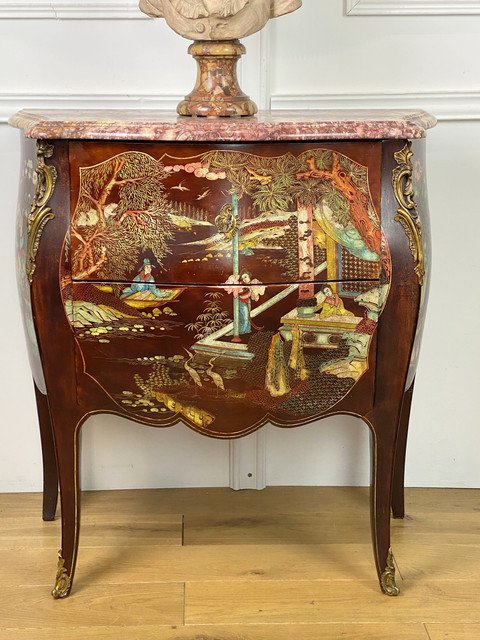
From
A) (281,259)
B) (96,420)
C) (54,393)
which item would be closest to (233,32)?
(281,259)

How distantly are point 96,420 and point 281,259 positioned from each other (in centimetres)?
79

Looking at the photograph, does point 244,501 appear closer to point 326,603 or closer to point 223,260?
point 326,603

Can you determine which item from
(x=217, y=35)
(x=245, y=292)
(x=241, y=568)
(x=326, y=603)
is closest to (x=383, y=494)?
(x=326, y=603)

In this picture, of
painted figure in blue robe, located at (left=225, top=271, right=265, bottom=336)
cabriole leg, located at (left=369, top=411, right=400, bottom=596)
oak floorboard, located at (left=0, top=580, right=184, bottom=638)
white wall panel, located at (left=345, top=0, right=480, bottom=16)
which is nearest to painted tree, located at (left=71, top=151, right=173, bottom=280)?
painted figure in blue robe, located at (left=225, top=271, right=265, bottom=336)

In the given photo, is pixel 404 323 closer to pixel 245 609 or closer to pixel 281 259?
pixel 281 259

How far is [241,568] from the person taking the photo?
5.92ft

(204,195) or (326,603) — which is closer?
(204,195)

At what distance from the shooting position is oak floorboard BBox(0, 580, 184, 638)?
163 cm

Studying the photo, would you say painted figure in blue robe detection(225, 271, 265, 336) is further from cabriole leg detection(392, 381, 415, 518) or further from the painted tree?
cabriole leg detection(392, 381, 415, 518)

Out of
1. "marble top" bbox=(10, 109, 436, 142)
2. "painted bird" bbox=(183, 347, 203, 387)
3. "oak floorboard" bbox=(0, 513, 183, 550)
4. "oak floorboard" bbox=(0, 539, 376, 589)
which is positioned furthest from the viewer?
"oak floorboard" bbox=(0, 513, 183, 550)

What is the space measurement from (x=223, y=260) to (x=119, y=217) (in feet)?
0.60

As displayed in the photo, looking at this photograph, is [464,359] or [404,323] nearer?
[404,323]

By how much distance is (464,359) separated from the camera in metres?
2.13

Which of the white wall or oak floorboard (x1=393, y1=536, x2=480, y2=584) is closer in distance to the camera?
oak floorboard (x1=393, y1=536, x2=480, y2=584)
